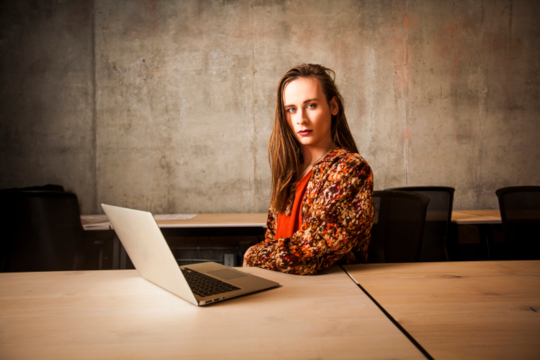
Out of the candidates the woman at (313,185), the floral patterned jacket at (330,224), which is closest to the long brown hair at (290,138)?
the woman at (313,185)

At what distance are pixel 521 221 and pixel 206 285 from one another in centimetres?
182

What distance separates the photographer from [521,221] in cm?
180

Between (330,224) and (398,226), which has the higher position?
(330,224)

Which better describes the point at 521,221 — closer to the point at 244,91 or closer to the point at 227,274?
the point at 227,274

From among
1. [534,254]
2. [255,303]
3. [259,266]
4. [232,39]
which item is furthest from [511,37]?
[255,303]

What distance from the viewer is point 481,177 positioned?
3232mm

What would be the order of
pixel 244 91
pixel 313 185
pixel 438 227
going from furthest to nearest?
1. pixel 244 91
2. pixel 438 227
3. pixel 313 185

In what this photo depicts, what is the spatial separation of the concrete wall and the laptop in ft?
7.72

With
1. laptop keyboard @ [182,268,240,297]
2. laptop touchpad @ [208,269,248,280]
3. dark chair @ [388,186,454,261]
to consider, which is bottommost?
dark chair @ [388,186,454,261]

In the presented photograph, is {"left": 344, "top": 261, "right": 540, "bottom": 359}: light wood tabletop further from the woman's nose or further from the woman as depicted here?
the woman's nose

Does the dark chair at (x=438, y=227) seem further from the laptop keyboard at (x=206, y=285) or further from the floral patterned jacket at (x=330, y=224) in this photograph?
the laptop keyboard at (x=206, y=285)

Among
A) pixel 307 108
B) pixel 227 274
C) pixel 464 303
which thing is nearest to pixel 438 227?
pixel 307 108

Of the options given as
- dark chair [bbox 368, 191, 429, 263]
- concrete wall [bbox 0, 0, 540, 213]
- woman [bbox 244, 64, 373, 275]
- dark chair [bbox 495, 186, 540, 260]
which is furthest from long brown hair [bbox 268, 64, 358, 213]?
concrete wall [bbox 0, 0, 540, 213]

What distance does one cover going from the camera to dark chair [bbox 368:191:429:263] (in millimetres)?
1438
